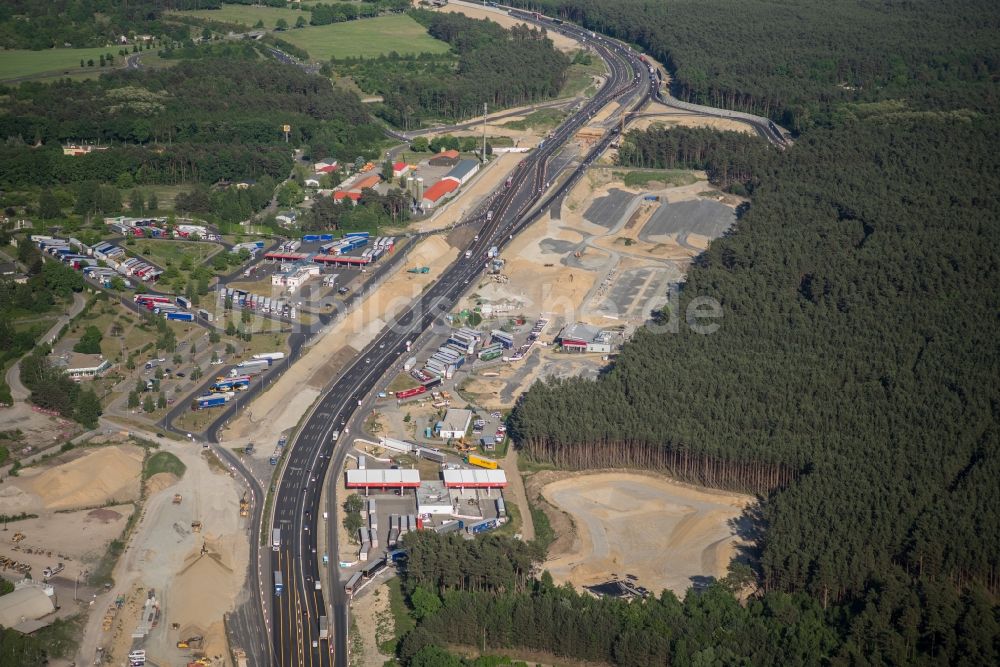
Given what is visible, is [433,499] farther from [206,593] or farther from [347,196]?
[347,196]

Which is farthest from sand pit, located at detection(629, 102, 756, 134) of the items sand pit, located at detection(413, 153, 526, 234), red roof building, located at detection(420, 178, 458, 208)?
red roof building, located at detection(420, 178, 458, 208)

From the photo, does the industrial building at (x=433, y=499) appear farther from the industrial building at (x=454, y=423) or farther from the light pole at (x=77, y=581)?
the light pole at (x=77, y=581)

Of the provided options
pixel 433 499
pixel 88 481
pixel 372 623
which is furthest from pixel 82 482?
pixel 372 623

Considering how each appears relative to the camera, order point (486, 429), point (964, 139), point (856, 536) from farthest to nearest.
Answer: point (964, 139), point (486, 429), point (856, 536)

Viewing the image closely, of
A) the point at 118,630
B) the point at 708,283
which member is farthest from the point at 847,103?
the point at 118,630

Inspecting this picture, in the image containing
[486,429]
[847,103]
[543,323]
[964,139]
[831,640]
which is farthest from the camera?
[847,103]

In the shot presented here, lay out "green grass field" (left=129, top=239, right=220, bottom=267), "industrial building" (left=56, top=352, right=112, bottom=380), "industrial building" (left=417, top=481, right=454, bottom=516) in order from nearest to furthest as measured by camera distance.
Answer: "industrial building" (left=417, top=481, right=454, bottom=516) → "industrial building" (left=56, top=352, right=112, bottom=380) → "green grass field" (left=129, top=239, right=220, bottom=267)

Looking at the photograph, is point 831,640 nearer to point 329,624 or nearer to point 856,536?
point 856,536

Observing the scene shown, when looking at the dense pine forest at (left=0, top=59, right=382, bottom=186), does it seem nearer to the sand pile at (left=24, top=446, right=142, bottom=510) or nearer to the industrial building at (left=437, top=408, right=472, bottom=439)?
the industrial building at (left=437, top=408, right=472, bottom=439)
